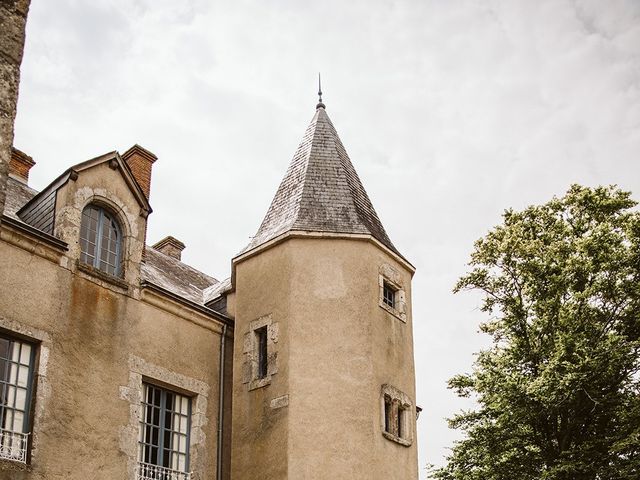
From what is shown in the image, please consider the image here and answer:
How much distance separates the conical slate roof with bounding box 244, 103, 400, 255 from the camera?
44.6ft

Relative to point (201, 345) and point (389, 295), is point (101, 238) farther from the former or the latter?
point (389, 295)

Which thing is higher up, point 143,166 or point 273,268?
point 143,166

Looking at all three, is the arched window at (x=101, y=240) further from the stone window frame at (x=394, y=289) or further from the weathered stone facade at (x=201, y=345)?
the stone window frame at (x=394, y=289)

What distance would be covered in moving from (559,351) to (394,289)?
16.2 ft

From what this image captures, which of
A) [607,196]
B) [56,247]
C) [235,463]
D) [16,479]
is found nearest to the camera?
[16,479]

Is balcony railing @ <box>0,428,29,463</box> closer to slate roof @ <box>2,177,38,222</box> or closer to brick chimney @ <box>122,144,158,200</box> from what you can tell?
slate roof @ <box>2,177,38,222</box>

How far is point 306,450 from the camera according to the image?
11.7m

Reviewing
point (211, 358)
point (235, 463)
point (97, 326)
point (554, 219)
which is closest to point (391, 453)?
point (235, 463)

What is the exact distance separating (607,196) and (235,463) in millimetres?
11504

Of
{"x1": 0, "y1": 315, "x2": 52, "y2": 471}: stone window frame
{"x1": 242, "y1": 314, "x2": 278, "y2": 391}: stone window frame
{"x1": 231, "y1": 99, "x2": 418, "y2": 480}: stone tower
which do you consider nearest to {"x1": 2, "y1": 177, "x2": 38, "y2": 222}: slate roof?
{"x1": 0, "y1": 315, "x2": 52, "y2": 471}: stone window frame

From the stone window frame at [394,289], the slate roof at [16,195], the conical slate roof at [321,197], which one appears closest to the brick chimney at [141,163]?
the slate roof at [16,195]

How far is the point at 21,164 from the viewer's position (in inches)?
599

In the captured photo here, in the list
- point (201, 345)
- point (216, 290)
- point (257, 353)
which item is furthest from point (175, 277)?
point (257, 353)

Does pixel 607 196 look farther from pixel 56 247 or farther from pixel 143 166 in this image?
pixel 56 247
